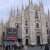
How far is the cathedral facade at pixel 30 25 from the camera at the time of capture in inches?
64.4

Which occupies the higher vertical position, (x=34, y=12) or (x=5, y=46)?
(x=34, y=12)

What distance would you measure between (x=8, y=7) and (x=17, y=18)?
151mm

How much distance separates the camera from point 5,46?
159 cm

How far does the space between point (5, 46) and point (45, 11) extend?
58 centimetres

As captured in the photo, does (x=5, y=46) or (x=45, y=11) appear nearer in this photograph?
(x=5, y=46)

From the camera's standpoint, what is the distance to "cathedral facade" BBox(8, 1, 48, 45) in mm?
1635

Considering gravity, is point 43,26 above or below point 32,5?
below

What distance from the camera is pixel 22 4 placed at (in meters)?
1.68

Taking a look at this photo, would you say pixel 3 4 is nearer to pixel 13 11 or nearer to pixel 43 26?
pixel 13 11

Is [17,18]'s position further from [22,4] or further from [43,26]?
[43,26]

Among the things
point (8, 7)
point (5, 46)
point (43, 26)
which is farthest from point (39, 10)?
point (5, 46)

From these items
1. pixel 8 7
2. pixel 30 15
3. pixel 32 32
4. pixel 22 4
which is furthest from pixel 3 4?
pixel 32 32

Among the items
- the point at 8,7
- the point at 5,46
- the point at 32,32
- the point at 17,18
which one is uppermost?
the point at 8,7

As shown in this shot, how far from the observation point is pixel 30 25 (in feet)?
5.41
